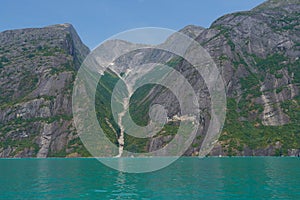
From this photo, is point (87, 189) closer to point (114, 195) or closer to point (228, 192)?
point (114, 195)

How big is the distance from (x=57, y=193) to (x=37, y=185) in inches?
560

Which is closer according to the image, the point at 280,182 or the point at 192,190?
the point at 192,190

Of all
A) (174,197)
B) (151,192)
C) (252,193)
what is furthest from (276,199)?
(151,192)

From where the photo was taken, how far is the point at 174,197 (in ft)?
200

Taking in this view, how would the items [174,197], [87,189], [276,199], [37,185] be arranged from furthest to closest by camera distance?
[37,185] → [87,189] → [174,197] → [276,199]

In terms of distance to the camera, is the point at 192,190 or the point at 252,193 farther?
the point at 192,190

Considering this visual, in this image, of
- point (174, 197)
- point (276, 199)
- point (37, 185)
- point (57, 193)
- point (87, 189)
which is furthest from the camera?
point (37, 185)

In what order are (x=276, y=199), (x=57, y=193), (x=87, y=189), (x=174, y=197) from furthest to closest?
(x=87, y=189), (x=57, y=193), (x=174, y=197), (x=276, y=199)

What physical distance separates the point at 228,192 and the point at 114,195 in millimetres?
20643

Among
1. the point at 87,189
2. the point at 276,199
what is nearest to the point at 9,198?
the point at 87,189

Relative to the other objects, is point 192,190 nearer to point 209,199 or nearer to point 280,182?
point 209,199

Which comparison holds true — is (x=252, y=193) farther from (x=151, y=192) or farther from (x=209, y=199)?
(x=151, y=192)

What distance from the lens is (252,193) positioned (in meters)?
63.5

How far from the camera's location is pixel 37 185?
258 ft
